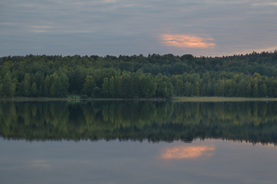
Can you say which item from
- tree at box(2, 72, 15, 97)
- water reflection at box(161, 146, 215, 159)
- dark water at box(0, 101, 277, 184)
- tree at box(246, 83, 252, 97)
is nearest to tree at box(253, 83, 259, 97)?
tree at box(246, 83, 252, 97)

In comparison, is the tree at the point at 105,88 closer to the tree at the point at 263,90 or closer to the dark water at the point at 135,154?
the tree at the point at 263,90

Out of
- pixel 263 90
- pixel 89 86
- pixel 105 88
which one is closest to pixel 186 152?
pixel 105 88

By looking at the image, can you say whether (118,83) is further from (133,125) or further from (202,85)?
(133,125)

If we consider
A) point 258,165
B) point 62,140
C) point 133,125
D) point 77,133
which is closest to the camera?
point 258,165

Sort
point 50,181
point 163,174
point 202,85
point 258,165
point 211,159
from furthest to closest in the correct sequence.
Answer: point 202,85 < point 211,159 < point 258,165 < point 163,174 < point 50,181

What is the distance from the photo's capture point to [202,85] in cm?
17962

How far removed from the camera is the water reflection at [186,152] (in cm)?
2193

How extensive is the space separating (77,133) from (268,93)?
141 meters

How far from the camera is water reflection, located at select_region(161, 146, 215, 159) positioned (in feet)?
72.0

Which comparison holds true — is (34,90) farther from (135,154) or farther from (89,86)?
(135,154)

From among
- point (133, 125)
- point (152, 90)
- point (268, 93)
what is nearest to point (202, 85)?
point (268, 93)

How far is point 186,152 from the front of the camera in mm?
23234

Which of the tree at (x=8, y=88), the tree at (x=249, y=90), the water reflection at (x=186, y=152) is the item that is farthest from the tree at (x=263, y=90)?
the water reflection at (x=186, y=152)

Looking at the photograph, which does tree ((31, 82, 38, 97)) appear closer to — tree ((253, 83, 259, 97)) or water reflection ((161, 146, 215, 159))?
tree ((253, 83, 259, 97))
